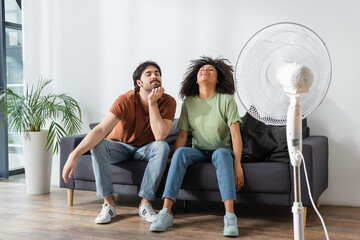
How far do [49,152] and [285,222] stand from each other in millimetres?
2062

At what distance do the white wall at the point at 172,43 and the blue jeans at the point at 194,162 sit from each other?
97 centimetres

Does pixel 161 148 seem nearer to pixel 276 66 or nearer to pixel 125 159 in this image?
pixel 125 159

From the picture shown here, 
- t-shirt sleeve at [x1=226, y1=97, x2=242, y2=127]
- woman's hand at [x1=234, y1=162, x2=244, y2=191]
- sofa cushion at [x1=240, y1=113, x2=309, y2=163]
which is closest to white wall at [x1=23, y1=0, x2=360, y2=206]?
sofa cushion at [x1=240, y1=113, x2=309, y2=163]

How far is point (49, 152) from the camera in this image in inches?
144

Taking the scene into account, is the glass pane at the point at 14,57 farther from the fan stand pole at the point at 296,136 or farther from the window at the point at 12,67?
the fan stand pole at the point at 296,136

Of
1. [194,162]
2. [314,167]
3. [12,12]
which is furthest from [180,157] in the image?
[12,12]

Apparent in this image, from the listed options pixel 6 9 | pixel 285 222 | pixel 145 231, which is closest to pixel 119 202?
pixel 145 231

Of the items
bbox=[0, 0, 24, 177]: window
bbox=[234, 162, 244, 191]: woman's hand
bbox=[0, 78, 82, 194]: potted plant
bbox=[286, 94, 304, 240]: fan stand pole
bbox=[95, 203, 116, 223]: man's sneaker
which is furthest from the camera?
bbox=[0, 0, 24, 177]: window

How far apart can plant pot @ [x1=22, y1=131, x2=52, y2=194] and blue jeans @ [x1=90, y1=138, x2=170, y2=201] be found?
998mm

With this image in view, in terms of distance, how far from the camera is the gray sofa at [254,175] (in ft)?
8.24

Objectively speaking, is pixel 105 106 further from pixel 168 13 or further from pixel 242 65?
pixel 242 65

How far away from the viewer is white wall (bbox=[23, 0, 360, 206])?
10.1ft

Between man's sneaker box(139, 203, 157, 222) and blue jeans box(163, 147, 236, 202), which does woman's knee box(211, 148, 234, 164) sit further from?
man's sneaker box(139, 203, 157, 222)

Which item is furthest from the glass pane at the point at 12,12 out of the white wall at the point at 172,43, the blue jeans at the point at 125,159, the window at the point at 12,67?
the blue jeans at the point at 125,159
